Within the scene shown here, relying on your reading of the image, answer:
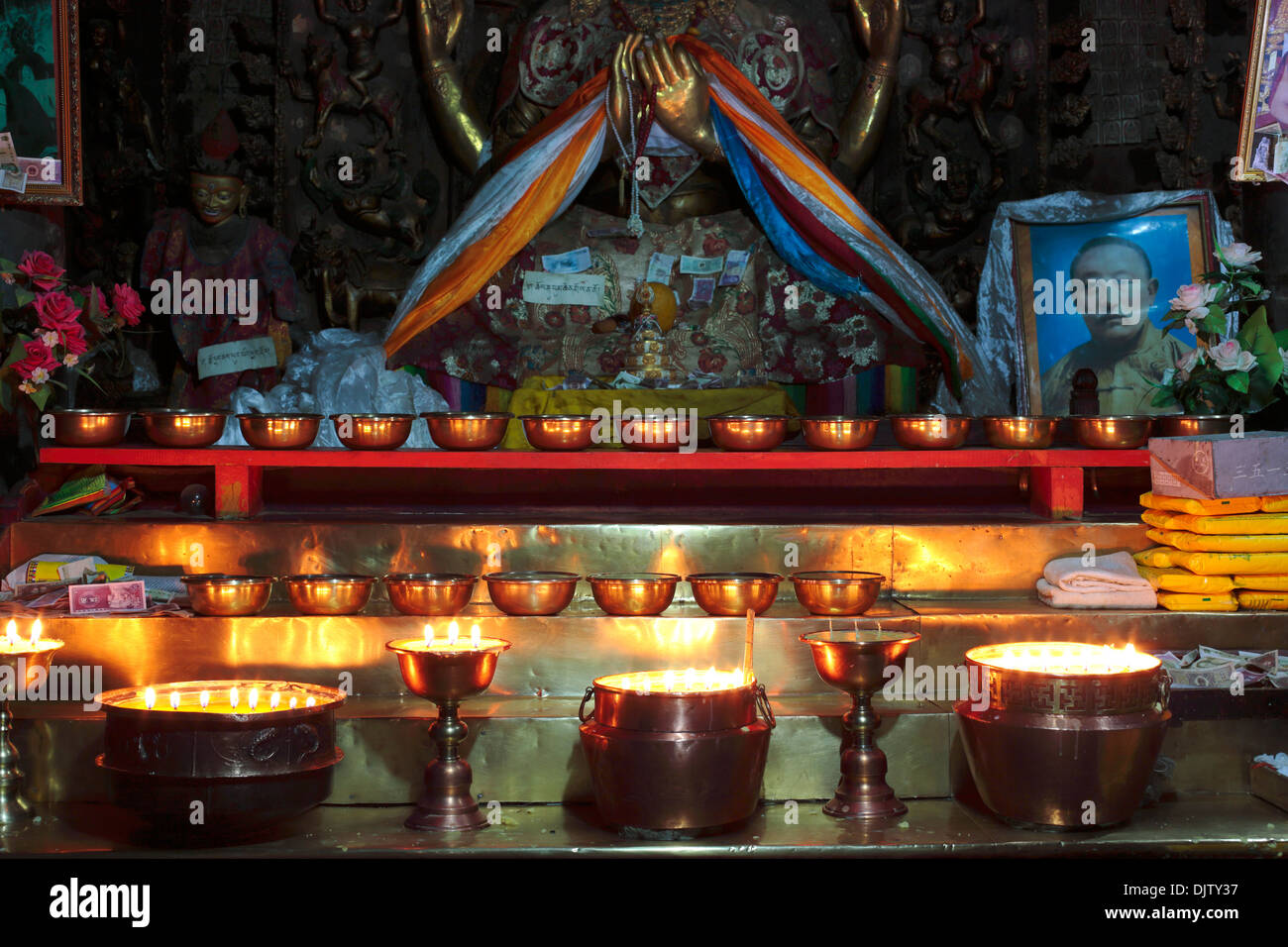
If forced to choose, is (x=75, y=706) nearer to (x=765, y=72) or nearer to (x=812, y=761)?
(x=812, y=761)

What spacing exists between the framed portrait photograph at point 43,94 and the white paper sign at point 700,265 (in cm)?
299

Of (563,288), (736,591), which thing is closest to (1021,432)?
(736,591)

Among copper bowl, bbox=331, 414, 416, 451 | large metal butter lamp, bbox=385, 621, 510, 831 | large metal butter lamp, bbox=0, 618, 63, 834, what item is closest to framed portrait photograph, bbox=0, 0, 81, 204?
copper bowl, bbox=331, 414, 416, 451

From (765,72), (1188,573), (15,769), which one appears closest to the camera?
(15,769)

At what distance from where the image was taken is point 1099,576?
393 centimetres

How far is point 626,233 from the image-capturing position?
6836 millimetres

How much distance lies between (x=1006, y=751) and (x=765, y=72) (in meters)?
4.39

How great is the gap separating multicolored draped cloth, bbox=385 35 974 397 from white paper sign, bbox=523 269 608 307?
0.84 metres

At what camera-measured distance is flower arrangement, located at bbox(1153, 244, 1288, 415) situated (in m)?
4.44

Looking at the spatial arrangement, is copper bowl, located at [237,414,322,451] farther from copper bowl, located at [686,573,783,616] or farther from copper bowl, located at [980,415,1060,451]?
copper bowl, located at [980,415,1060,451]

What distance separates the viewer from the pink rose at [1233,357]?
4402mm

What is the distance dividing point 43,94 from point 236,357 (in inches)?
72.3
